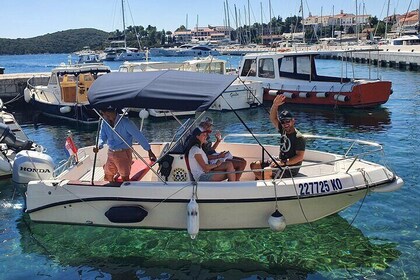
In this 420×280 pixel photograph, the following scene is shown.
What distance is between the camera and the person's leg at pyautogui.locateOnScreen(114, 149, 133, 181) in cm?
813

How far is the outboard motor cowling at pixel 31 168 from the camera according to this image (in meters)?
10.2

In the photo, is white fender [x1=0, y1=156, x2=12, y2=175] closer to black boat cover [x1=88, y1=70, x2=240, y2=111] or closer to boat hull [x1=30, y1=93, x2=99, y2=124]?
black boat cover [x1=88, y1=70, x2=240, y2=111]

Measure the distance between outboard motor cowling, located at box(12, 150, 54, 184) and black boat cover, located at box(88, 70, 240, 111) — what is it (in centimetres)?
299

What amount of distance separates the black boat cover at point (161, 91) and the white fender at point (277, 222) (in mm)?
2087

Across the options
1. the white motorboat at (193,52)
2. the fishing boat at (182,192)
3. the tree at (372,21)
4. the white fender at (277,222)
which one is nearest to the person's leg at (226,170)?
the fishing boat at (182,192)

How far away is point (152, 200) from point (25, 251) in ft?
8.31

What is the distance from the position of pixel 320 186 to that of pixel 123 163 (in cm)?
341

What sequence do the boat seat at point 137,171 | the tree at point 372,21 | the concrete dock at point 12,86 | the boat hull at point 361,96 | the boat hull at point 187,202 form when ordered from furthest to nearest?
the tree at point 372,21, the concrete dock at point 12,86, the boat hull at point 361,96, the boat seat at point 137,171, the boat hull at point 187,202

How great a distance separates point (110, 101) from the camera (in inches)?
290

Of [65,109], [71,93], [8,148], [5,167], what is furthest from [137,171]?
[71,93]

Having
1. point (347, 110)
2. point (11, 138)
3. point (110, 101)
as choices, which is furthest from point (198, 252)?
point (347, 110)

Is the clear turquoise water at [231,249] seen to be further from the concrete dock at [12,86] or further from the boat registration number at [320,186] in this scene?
the concrete dock at [12,86]

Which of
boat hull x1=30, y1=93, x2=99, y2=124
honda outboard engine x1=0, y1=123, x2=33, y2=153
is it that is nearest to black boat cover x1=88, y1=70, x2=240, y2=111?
honda outboard engine x1=0, y1=123, x2=33, y2=153

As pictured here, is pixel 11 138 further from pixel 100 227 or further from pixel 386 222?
pixel 386 222
